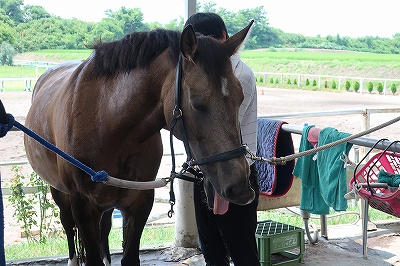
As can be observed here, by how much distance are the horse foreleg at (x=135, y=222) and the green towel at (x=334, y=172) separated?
53.2 inches

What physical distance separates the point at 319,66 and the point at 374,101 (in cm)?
230

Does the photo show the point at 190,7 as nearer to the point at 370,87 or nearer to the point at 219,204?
the point at 219,204

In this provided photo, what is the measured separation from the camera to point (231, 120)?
192cm

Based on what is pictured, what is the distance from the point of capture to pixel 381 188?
3.47 m

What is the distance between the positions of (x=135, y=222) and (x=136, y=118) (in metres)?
0.75

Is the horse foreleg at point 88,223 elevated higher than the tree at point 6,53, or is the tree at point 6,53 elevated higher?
the tree at point 6,53

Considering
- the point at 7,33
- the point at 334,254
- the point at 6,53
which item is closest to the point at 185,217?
the point at 334,254

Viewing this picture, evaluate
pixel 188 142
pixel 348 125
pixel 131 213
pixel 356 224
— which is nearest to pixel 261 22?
pixel 356 224

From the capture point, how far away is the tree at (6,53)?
17.8 feet

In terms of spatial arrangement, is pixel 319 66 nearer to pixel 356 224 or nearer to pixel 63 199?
pixel 356 224

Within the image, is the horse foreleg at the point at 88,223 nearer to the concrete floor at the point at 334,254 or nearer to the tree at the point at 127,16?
the concrete floor at the point at 334,254

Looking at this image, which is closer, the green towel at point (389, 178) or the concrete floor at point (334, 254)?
the green towel at point (389, 178)

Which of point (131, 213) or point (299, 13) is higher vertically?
point (299, 13)

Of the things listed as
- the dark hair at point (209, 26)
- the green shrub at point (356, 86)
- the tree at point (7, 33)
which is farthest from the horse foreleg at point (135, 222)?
the green shrub at point (356, 86)
